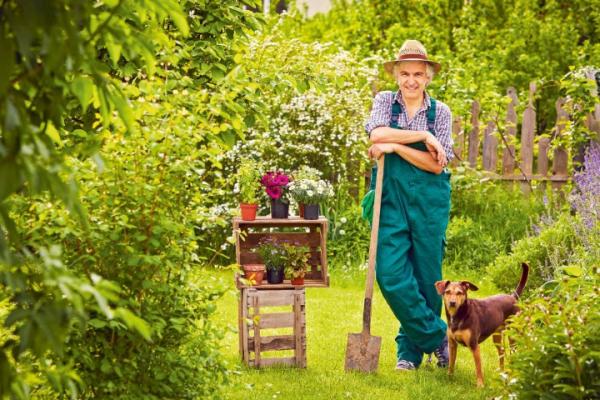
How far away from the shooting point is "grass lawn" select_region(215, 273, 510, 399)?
4891mm

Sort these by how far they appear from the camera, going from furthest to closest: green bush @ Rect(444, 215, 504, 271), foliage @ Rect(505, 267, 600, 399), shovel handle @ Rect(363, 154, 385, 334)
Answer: green bush @ Rect(444, 215, 504, 271) → shovel handle @ Rect(363, 154, 385, 334) → foliage @ Rect(505, 267, 600, 399)

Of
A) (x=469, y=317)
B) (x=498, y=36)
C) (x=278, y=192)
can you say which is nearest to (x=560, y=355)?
(x=469, y=317)

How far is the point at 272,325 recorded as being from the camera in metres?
5.57

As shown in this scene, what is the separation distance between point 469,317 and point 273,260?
4.43 ft

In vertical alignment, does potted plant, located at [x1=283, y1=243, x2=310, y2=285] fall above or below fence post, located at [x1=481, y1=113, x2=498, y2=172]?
below

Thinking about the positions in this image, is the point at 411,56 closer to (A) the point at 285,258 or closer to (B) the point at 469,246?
(A) the point at 285,258

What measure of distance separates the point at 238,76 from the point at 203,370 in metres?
1.21

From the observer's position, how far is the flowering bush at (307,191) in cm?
573

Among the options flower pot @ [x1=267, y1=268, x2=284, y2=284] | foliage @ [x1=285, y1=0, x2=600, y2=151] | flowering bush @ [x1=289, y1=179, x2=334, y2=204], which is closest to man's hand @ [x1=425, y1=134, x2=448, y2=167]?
flowering bush @ [x1=289, y1=179, x2=334, y2=204]

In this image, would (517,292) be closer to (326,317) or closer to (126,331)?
(326,317)

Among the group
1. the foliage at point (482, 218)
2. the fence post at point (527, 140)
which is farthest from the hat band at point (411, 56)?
the fence post at point (527, 140)

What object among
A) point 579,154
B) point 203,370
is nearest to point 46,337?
point 203,370

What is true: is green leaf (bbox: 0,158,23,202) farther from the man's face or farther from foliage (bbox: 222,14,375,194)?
foliage (bbox: 222,14,375,194)

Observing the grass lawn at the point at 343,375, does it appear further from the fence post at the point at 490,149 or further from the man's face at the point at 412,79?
the fence post at the point at 490,149
